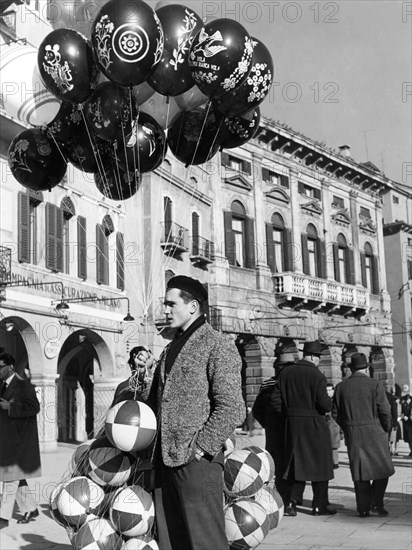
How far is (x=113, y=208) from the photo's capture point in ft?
75.3

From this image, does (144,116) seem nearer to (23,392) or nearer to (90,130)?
(90,130)

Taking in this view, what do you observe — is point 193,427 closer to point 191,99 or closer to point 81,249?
point 191,99

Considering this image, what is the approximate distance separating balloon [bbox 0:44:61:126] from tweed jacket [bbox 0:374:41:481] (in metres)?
2.67

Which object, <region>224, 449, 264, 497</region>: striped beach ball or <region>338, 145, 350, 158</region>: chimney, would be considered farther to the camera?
<region>338, 145, 350, 158</region>: chimney

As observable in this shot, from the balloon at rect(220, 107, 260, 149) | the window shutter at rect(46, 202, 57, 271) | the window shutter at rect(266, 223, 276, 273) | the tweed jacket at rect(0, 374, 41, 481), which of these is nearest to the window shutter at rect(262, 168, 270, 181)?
the window shutter at rect(266, 223, 276, 273)

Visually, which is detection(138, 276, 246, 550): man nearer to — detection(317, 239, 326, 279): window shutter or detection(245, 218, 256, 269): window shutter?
detection(245, 218, 256, 269): window shutter

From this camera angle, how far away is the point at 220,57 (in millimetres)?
6250

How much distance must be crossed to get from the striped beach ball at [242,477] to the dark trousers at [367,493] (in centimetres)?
327

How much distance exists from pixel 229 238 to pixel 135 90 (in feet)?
74.0

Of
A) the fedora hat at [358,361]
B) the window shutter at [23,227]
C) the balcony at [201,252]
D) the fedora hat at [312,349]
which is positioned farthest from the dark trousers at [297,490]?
the balcony at [201,252]

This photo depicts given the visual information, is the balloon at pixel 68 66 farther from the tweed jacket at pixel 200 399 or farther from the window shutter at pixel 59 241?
the window shutter at pixel 59 241

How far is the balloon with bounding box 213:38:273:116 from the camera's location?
670 cm

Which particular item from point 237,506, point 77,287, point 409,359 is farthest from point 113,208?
point 409,359

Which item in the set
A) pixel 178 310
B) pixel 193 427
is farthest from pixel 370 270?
pixel 193 427
